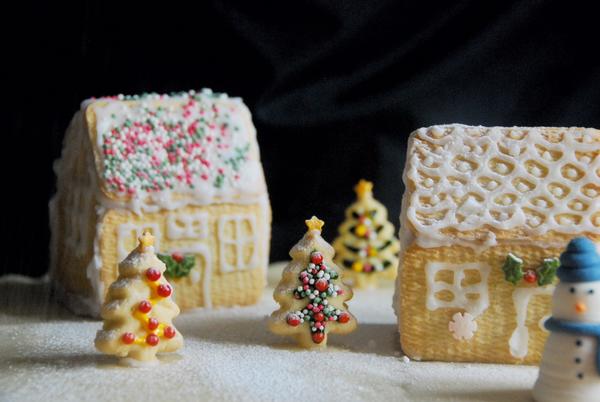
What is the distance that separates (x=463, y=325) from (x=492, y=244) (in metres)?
0.23

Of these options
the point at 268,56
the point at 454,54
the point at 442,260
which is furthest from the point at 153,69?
the point at 442,260

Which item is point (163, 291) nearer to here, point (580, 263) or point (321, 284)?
point (321, 284)

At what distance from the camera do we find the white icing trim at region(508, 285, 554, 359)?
2.84 meters

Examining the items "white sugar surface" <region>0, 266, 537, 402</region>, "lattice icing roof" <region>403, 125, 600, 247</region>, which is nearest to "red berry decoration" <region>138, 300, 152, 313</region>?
"white sugar surface" <region>0, 266, 537, 402</region>

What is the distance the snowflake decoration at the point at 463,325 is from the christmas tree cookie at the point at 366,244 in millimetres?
1089

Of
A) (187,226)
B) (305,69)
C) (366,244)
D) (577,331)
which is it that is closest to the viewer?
(577,331)

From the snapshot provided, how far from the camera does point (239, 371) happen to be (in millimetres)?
2809

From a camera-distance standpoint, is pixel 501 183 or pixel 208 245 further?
pixel 208 245

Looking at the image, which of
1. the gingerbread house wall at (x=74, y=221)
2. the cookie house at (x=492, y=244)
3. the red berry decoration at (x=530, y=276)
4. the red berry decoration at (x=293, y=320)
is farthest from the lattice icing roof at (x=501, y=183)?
the gingerbread house wall at (x=74, y=221)

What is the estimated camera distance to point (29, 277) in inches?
169

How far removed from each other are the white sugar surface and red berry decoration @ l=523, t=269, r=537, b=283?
25cm

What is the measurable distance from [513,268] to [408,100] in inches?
62.4

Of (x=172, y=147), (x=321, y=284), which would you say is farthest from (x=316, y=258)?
(x=172, y=147)

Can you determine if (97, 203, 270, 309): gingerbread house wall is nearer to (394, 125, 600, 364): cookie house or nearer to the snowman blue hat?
(394, 125, 600, 364): cookie house
